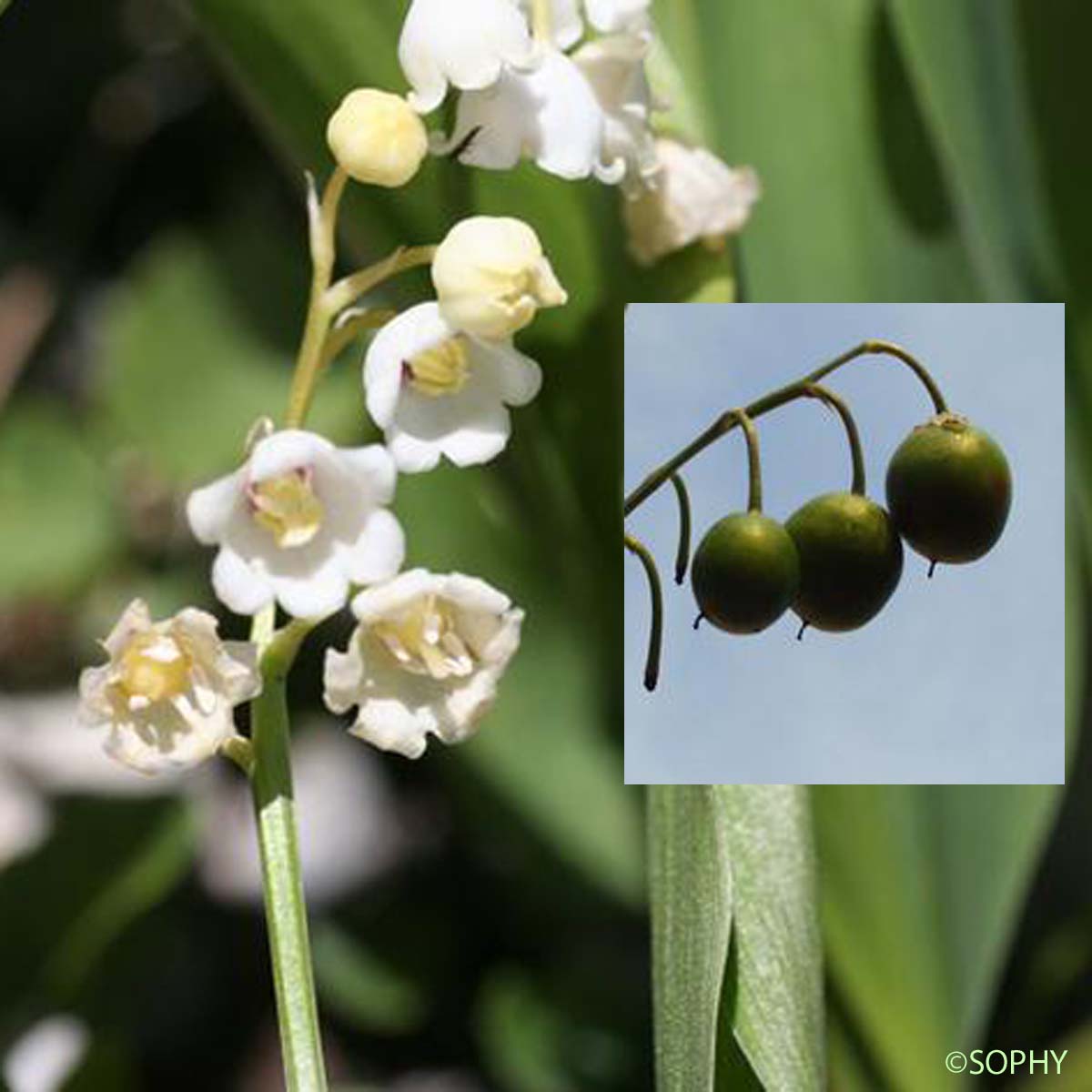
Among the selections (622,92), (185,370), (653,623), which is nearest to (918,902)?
(653,623)

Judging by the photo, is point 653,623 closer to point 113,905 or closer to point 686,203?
point 686,203

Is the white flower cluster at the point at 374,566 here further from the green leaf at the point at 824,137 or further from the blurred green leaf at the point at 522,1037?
the blurred green leaf at the point at 522,1037

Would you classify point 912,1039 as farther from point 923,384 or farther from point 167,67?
point 167,67

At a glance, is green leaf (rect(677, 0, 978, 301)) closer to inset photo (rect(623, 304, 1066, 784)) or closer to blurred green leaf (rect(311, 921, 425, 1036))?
inset photo (rect(623, 304, 1066, 784))

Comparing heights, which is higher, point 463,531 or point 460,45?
point 460,45

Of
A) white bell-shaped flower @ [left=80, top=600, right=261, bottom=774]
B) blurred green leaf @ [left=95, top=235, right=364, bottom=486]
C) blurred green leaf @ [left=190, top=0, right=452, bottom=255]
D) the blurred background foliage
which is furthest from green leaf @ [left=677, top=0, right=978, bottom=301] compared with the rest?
blurred green leaf @ [left=95, top=235, right=364, bottom=486]

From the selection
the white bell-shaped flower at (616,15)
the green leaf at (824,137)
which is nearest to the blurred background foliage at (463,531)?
the green leaf at (824,137)
